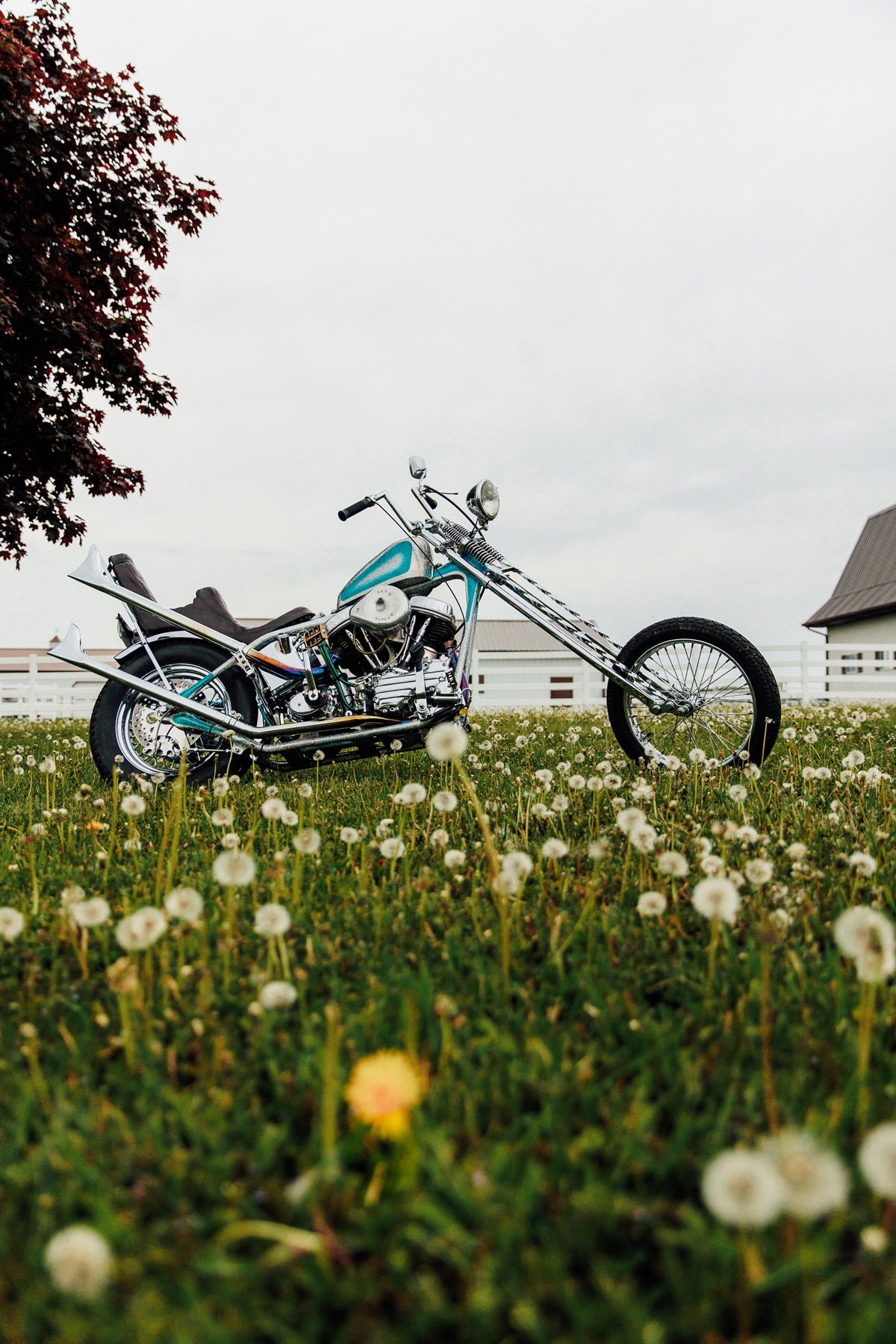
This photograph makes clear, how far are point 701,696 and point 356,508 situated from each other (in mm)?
2145

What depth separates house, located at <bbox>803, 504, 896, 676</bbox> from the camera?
35719mm

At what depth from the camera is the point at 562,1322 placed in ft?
2.68

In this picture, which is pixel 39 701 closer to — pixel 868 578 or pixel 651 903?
pixel 651 903

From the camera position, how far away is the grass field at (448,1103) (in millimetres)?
812

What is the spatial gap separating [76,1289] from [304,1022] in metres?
0.67

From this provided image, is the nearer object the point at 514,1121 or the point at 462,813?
the point at 514,1121

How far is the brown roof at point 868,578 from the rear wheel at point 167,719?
3572 centimetres

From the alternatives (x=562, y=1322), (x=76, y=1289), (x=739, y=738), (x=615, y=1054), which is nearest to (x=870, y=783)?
(x=739, y=738)

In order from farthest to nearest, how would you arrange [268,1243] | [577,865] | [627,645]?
[627,645]
[577,865]
[268,1243]

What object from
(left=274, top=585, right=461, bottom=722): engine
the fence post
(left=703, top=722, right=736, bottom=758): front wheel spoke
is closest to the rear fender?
(left=274, top=585, right=461, bottom=722): engine

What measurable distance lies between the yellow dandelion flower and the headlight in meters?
3.74

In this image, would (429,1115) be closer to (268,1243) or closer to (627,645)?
(268,1243)

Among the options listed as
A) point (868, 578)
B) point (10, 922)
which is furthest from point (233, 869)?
point (868, 578)

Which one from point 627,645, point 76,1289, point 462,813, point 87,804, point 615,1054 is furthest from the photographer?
point 627,645
